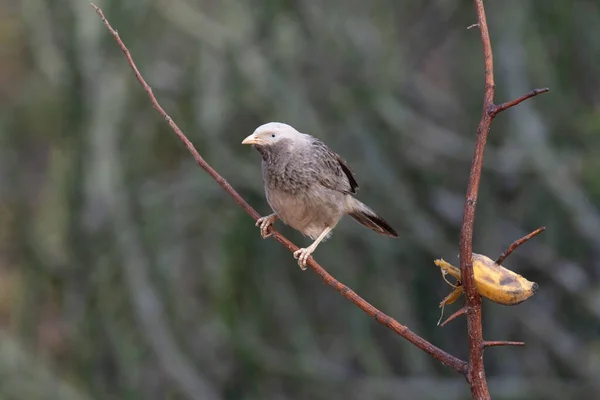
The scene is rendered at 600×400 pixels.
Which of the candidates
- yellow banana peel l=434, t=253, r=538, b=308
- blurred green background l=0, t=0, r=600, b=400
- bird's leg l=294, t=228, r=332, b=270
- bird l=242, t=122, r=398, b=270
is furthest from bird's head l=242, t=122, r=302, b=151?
blurred green background l=0, t=0, r=600, b=400

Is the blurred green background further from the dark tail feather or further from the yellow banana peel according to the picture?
the yellow banana peel

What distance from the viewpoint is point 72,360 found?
4.73 m

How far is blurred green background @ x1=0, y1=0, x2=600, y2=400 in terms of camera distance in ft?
14.5

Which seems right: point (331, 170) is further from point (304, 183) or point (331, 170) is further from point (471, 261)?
point (471, 261)

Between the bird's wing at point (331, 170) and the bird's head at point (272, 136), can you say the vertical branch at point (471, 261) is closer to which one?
the bird's head at point (272, 136)

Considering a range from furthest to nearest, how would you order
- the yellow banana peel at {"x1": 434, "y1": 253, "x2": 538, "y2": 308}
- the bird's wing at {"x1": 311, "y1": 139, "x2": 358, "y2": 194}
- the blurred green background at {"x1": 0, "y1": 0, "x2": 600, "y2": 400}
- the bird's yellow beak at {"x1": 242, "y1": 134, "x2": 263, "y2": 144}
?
the blurred green background at {"x1": 0, "y1": 0, "x2": 600, "y2": 400} → the bird's wing at {"x1": 311, "y1": 139, "x2": 358, "y2": 194} → the bird's yellow beak at {"x1": 242, "y1": 134, "x2": 263, "y2": 144} → the yellow banana peel at {"x1": 434, "y1": 253, "x2": 538, "y2": 308}

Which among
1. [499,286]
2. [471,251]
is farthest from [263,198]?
[471,251]

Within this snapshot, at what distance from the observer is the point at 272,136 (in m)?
2.46

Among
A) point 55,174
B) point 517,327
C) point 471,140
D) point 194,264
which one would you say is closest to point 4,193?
point 55,174

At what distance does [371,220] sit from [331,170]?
210 mm

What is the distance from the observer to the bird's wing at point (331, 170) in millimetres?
2623

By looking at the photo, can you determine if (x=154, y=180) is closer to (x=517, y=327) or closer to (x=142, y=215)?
(x=142, y=215)

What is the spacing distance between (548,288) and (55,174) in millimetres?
2953

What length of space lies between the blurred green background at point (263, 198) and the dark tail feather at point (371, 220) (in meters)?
1.67
